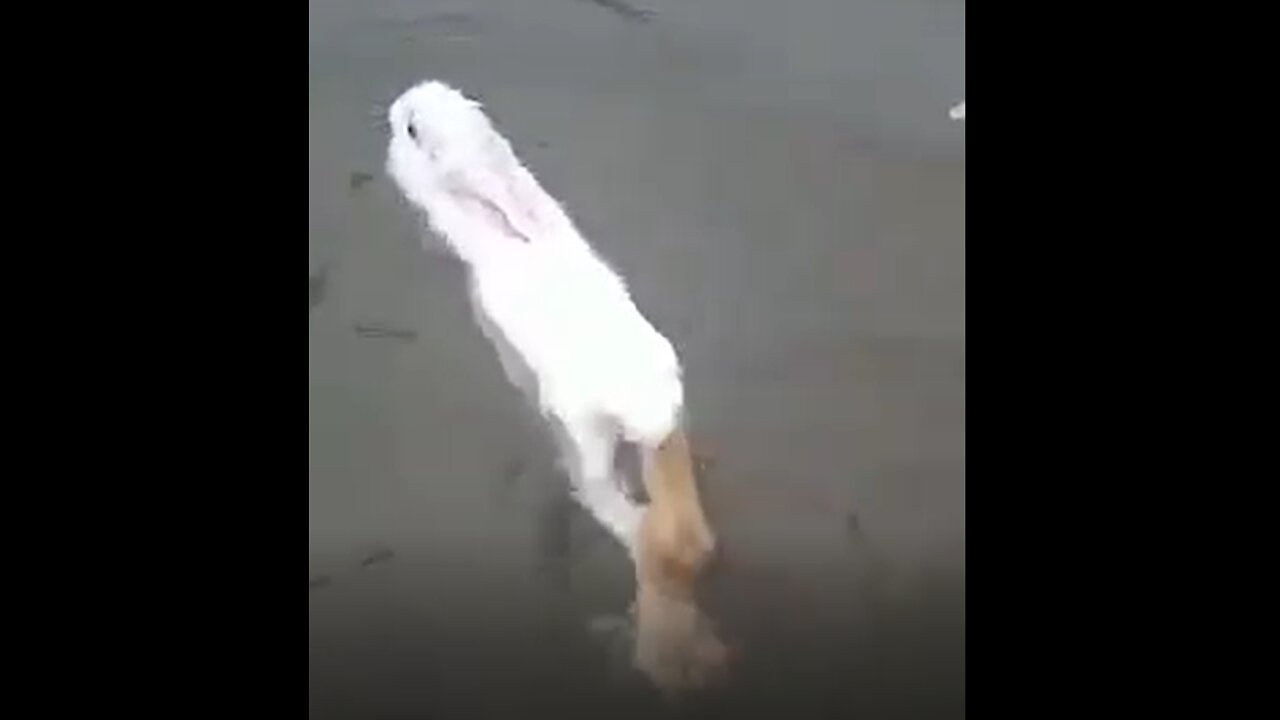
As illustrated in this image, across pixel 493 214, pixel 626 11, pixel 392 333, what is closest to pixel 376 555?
pixel 392 333

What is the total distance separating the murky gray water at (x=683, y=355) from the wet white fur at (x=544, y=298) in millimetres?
16

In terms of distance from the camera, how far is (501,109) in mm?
1187

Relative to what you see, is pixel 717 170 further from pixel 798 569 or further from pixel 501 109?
pixel 798 569

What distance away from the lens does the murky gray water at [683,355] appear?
118cm

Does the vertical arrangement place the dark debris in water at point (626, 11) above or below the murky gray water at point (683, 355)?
above

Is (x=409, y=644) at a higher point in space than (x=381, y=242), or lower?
lower

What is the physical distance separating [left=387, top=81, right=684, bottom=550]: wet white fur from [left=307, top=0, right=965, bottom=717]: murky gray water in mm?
16

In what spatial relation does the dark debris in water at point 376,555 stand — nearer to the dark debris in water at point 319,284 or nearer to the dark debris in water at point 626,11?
the dark debris in water at point 319,284

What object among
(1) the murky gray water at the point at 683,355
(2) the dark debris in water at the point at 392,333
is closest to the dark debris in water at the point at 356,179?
(1) the murky gray water at the point at 683,355

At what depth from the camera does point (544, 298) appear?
1195 millimetres
